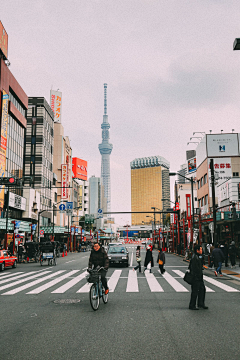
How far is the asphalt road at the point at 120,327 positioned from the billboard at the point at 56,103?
7839 centimetres

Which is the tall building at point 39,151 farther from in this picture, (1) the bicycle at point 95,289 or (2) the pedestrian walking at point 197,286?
(2) the pedestrian walking at point 197,286

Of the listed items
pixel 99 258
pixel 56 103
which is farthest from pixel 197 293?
pixel 56 103

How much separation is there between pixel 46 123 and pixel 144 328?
69.2m

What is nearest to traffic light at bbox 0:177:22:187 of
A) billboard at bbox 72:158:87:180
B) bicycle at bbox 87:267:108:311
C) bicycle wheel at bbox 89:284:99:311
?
bicycle at bbox 87:267:108:311

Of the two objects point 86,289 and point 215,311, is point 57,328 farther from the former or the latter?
point 86,289

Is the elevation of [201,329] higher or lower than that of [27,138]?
lower

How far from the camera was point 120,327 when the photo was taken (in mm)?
7555

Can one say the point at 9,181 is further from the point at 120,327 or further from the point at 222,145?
the point at 222,145

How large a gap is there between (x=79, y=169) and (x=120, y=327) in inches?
4950

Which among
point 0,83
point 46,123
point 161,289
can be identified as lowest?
point 161,289

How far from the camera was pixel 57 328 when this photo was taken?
7453 millimetres

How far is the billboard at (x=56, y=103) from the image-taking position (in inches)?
3409

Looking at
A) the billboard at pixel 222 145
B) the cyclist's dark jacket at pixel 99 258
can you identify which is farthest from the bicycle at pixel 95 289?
the billboard at pixel 222 145

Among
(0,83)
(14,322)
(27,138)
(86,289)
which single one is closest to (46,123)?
(27,138)
